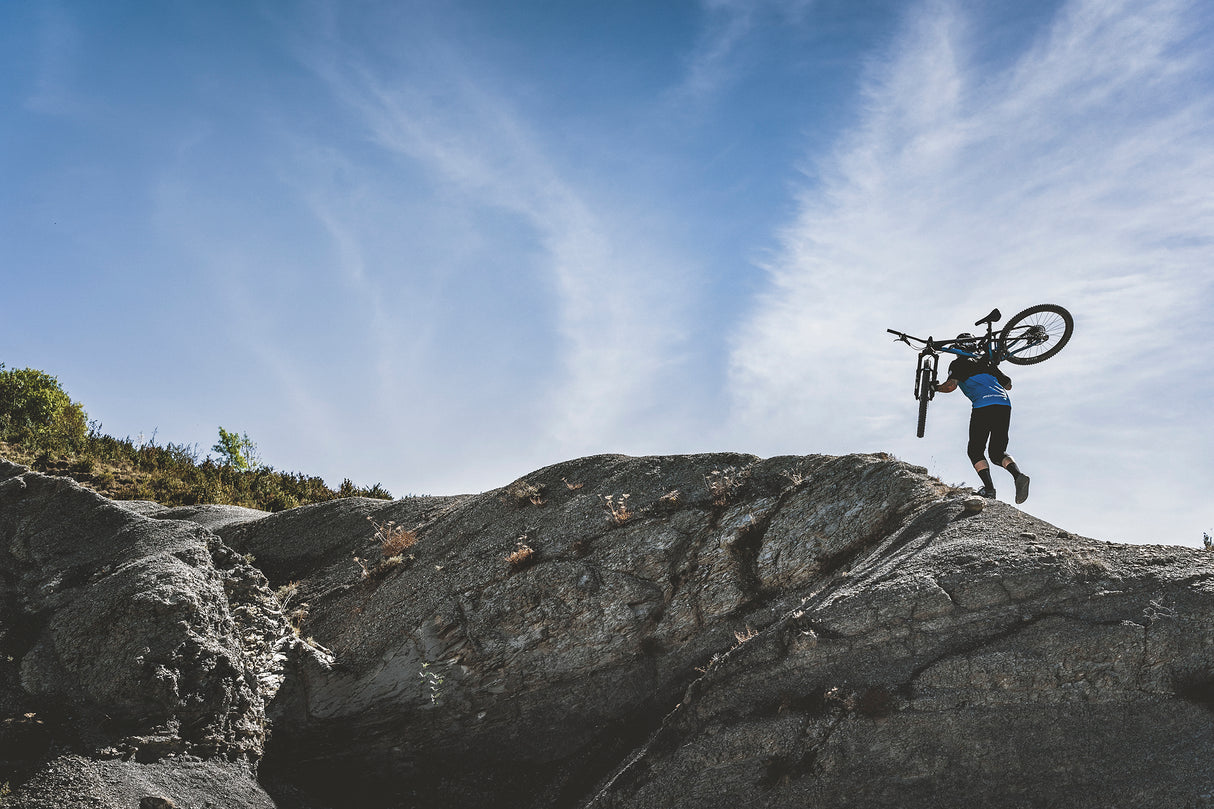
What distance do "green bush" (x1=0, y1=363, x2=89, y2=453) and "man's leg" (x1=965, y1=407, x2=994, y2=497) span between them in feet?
78.2

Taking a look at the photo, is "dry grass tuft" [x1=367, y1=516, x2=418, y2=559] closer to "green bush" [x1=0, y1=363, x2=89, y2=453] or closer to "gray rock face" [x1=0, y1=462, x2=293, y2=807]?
"gray rock face" [x1=0, y1=462, x2=293, y2=807]

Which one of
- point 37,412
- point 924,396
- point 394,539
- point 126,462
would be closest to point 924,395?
point 924,396

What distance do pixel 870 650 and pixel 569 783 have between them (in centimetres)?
389

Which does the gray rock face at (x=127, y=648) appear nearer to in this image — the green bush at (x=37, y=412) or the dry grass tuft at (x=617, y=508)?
the dry grass tuft at (x=617, y=508)

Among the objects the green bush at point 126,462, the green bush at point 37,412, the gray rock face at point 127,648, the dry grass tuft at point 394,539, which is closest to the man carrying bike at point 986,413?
the dry grass tuft at point 394,539

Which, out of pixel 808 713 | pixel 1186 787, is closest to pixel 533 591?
pixel 808 713

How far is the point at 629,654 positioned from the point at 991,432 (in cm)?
632

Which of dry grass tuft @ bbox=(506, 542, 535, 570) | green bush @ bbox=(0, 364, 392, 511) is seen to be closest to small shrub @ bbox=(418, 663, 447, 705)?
dry grass tuft @ bbox=(506, 542, 535, 570)

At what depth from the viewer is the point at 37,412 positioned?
87.3 feet

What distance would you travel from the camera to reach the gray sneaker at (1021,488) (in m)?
12.0

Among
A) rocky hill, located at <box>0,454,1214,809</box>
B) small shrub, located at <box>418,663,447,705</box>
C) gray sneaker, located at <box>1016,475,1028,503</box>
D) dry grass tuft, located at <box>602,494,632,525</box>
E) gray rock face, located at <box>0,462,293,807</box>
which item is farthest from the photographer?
dry grass tuft, located at <box>602,494,632,525</box>

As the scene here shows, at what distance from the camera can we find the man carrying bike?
12.1 meters

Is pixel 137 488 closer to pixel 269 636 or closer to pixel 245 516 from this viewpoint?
pixel 245 516

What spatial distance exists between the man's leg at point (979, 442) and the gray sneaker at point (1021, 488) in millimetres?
431
